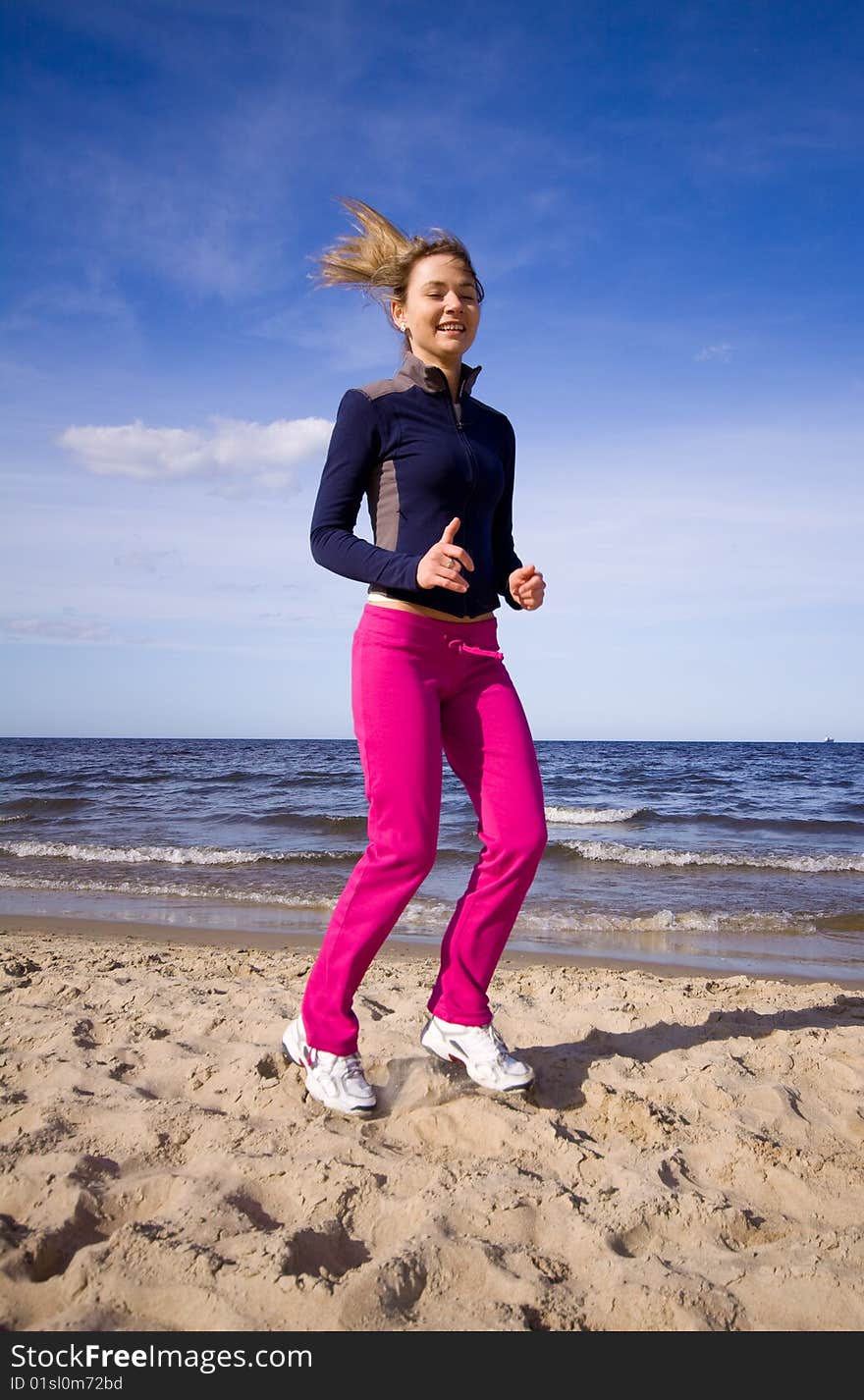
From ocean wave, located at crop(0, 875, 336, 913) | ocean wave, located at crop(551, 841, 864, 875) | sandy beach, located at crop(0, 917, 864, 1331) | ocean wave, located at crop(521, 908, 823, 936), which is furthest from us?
ocean wave, located at crop(551, 841, 864, 875)

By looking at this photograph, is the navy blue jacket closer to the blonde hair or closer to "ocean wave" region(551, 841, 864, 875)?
the blonde hair

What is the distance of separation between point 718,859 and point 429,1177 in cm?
930

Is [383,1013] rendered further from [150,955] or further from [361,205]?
[361,205]

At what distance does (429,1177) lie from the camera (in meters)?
2.27

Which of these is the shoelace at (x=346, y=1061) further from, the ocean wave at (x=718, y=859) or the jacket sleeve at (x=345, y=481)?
the ocean wave at (x=718, y=859)

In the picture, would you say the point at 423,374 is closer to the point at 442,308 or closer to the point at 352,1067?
the point at 442,308

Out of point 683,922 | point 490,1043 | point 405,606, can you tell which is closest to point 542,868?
point 683,922

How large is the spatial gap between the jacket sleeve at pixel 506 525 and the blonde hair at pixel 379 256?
50cm

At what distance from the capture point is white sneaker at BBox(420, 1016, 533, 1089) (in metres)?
2.77

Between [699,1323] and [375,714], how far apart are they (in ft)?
5.35

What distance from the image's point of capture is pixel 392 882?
255cm

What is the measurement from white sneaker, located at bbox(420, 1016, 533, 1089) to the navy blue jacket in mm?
1359

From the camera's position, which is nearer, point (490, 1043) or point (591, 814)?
point (490, 1043)

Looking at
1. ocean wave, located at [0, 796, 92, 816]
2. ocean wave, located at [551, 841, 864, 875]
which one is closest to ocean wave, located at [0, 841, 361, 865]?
Result: ocean wave, located at [551, 841, 864, 875]
